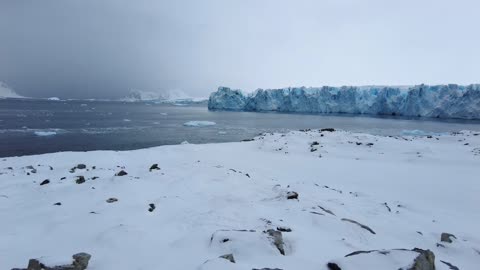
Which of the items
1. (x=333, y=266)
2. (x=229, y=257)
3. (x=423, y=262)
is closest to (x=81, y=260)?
(x=229, y=257)

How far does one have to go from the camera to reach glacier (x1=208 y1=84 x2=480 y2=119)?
200 feet

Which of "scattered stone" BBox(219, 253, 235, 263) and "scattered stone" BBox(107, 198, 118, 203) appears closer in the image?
"scattered stone" BBox(219, 253, 235, 263)

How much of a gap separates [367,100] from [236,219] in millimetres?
75782

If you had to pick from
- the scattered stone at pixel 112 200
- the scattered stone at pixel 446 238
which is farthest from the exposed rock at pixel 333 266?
the scattered stone at pixel 112 200

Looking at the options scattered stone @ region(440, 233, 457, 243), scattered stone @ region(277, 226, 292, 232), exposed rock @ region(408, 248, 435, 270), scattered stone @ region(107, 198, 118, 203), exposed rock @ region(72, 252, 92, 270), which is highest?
exposed rock @ region(408, 248, 435, 270)

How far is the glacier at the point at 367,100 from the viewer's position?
6106 cm

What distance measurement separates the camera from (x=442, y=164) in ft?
47.7

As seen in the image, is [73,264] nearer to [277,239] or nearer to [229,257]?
[229,257]

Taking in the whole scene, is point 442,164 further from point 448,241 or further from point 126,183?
point 126,183

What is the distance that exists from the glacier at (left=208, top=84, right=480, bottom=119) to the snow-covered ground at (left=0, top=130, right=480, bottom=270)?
60402mm

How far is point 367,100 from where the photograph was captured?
241ft

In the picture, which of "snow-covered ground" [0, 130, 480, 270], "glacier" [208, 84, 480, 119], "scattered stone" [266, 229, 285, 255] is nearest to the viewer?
"snow-covered ground" [0, 130, 480, 270]

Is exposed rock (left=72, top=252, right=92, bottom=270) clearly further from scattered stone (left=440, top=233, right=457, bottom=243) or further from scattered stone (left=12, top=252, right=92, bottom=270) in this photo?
scattered stone (left=440, top=233, right=457, bottom=243)

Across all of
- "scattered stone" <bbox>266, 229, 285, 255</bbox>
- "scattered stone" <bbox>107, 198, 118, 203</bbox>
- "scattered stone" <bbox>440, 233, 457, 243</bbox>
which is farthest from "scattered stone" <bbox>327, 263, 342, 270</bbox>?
"scattered stone" <bbox>107, 198, 118, 203</bbox>
